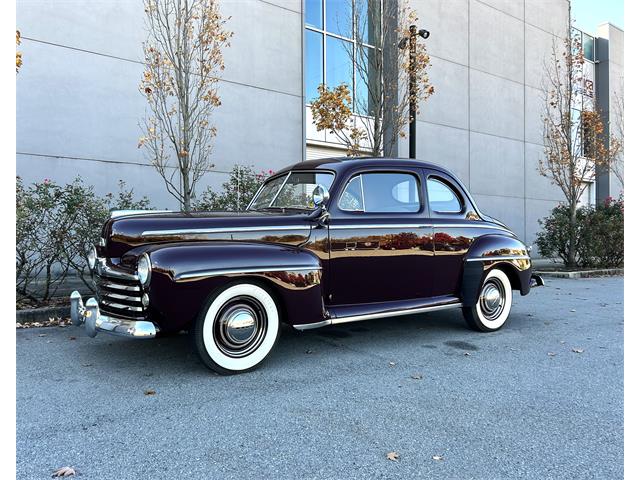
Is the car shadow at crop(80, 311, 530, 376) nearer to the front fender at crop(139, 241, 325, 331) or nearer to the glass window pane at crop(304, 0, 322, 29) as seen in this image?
the front fender at crop(139, 241, 325, 331)

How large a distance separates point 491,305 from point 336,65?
1002 centimetres

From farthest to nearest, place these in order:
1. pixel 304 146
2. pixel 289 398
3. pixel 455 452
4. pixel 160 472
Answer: pixel 304 146
pixel 289 398
pixel 455 452
pixel 160 472

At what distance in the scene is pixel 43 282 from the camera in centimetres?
680

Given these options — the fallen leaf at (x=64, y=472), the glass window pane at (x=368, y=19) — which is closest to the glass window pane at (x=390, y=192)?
the fallen leaf at (x=64, y=472)

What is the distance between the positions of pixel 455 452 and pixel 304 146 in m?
10.2

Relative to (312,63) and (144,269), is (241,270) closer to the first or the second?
(144,269)

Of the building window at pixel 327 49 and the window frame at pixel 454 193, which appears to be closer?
the window frame at pixel 454 193

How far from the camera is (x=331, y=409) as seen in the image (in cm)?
316

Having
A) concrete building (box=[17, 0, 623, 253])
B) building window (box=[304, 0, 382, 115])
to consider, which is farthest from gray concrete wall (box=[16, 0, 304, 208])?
building window (box=[304, 0, 382, 115])

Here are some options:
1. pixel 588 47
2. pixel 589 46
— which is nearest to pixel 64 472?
pixel 588 47

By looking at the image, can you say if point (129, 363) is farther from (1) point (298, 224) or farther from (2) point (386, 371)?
(2) point (386, 371)

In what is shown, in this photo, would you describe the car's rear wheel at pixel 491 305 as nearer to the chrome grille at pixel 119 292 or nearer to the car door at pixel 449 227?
the car door at pixel 449 227

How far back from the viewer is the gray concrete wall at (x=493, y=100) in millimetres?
15188
